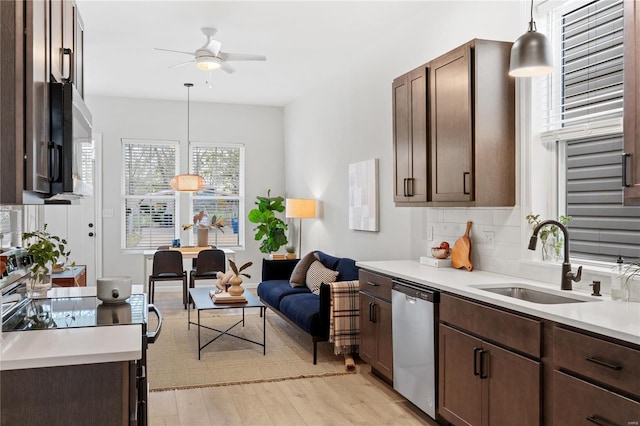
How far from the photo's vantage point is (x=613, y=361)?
6.39 feet

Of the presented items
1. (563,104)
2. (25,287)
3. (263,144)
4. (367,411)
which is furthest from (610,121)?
(263,144)

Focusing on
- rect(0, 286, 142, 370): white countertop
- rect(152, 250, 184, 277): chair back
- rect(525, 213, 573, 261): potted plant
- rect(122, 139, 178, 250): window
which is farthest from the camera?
rect(122, 139, 178, 250): window

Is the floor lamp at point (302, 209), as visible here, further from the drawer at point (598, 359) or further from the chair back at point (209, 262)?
the drawer at point (598, 359)

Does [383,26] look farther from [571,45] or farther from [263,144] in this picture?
[263,144]

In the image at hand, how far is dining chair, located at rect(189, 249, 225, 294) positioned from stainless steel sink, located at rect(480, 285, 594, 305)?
4.37 meters

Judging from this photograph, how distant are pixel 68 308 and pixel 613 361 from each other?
223 centimetres

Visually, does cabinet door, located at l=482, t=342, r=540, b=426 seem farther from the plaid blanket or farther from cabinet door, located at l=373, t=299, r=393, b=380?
the plaid blanket

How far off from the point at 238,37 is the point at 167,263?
2973mm

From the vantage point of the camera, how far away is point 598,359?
6.59 feet

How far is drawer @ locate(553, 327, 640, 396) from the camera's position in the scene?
1878 mm

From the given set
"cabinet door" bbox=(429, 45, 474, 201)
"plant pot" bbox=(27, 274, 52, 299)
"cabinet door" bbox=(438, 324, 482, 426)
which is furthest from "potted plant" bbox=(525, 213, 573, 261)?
"plant pot" bbox=(27, 274, 52, 299)

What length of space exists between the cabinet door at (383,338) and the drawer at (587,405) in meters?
1.63

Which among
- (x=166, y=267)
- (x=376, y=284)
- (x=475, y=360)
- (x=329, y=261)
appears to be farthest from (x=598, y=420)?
(x=166, y=267)

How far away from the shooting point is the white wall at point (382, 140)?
3.65 m
